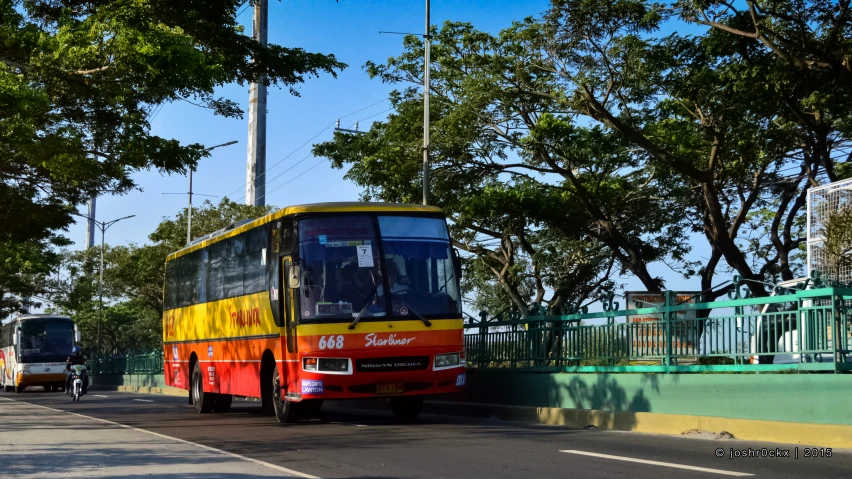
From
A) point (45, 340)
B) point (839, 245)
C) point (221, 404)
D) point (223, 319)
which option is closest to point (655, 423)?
point (839, 245)

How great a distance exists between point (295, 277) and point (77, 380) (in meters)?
16.4

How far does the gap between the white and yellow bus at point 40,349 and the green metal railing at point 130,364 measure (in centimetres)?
327

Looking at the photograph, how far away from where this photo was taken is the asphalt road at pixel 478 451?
8492mm

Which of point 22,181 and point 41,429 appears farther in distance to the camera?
point 22,181

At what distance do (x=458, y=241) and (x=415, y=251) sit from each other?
22.9 m

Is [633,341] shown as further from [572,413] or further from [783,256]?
[783,256]

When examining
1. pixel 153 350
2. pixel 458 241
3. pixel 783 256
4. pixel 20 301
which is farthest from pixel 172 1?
pixel 20 301

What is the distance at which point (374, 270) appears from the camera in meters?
14.2

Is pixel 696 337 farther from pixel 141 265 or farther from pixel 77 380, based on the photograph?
pixel 141 265

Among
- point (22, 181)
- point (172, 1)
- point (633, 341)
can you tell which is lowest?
point (633, 341)

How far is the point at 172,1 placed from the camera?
57.6ft

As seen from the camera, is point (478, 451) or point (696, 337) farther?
point (696, 337)

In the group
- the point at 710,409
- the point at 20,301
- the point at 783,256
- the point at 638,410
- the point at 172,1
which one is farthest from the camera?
the point at 20,301

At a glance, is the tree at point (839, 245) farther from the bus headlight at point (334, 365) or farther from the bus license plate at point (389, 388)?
the bus headlight at point (334, 365)
